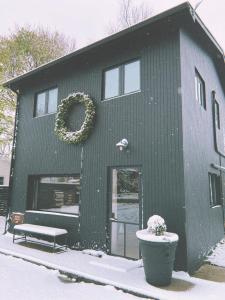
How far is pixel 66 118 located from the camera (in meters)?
9.29

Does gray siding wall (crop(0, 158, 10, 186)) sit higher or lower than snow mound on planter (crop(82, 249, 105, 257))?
higher

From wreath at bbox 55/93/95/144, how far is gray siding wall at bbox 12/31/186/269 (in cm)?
A: 23

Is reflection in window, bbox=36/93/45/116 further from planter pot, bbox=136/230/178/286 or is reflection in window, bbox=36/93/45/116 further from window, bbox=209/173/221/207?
planter pot, bbox=136/230/178/286

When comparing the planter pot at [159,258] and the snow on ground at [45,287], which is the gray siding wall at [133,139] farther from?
the snow on ground at [45,287]

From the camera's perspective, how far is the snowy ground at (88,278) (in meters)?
4.92

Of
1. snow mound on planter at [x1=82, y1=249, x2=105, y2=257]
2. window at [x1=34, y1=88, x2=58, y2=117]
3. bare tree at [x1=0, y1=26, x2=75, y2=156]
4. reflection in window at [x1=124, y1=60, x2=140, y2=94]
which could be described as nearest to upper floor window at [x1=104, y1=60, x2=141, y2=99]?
reflection in window at [x1=124, y1=60, x2=140, y2=94]

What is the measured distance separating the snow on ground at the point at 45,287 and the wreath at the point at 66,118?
4037mm

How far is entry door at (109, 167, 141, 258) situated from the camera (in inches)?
294

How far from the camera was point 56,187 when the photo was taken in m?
9.53

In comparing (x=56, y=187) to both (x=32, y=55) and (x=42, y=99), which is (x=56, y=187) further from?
(x=32, y=55)

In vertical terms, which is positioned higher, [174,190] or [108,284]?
[174,190]

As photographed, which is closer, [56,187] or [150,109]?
[150,109]

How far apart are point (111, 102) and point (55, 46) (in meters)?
12.8

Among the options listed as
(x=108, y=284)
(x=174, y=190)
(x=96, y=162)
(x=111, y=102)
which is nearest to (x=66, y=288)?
(x=108, y=284)
